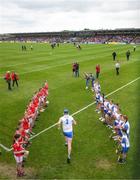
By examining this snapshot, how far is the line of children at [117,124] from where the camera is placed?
13.0 meters

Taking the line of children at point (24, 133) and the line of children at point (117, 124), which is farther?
the line of children at point (117, 124)

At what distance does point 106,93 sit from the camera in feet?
84.1

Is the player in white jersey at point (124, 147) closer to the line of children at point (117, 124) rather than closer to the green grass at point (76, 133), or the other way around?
the line of children at point (117, 124)

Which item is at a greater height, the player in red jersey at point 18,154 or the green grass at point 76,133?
the player in red jersey at point 18,154

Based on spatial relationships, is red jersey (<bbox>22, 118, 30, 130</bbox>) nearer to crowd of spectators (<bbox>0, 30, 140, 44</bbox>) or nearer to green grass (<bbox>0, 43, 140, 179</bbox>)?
green grass (<bbox>0, 43, 140, 179</bbox>)

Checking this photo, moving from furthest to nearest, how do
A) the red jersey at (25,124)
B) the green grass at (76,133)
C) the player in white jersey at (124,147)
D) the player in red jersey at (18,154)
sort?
the red jersey at (25,124) < the player in white jersey at (124,147) < the green grass at (76,133) < the player in red jersey at (18,154)

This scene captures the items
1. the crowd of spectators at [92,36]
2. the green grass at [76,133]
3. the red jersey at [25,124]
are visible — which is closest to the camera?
the green grass at [76,133]

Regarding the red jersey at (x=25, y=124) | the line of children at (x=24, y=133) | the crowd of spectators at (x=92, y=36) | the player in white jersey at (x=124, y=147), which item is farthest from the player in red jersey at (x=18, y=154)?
the crowd of spectators at (x=92, y=36)

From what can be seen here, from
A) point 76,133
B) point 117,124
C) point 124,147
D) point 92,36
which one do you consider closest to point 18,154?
point 124,147

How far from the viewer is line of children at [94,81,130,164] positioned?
42.5 feet

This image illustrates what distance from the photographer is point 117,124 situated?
1477 cm

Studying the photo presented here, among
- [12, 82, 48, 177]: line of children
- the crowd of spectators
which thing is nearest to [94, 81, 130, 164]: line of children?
[12, 82, 48, 177]: line of children

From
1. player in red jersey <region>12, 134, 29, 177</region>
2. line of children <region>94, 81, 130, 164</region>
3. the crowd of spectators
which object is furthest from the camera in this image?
the crowd of spectators

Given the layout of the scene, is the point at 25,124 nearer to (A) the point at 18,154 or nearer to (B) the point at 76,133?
(A) the point at 18,154
